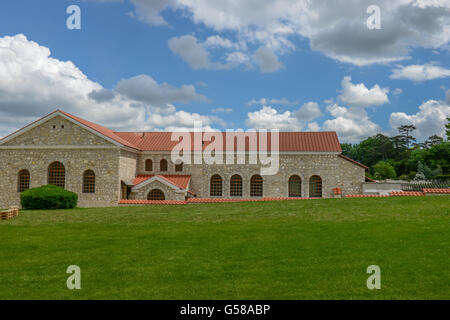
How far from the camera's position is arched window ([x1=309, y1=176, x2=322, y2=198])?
32184 mm

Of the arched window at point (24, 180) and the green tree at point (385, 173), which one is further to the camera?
the green tree at point (385, 173)

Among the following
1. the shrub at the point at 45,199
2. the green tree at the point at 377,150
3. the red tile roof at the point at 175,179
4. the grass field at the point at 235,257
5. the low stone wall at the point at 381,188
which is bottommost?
the grass field at the point at 235,257

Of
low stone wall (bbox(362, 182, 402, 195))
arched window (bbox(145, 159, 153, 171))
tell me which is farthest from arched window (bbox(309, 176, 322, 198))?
arched window (bbox(145, 159, 153, 171))

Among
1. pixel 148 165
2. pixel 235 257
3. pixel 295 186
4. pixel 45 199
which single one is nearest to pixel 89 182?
pixel 45 199

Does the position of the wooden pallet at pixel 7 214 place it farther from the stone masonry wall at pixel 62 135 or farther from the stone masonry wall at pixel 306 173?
the stone masonry wall at pixel 306 173

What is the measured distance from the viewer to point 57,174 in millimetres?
29703

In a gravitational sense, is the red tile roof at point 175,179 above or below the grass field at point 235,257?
above

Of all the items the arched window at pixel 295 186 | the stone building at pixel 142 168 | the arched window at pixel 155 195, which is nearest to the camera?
the stone building at pixel 142 168

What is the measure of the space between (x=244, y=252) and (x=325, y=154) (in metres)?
24.0

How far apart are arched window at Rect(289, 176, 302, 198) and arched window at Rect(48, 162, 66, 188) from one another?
69.0 ft

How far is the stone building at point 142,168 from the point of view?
95.5 ft

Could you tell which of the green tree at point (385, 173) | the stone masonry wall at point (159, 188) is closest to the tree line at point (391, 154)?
the green tree at point (385, 173)

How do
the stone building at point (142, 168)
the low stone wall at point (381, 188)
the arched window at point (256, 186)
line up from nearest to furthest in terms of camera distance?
1. the stone building at point (142, 168)
2. the low stone wall at point (381, 188)
3. the arched window at point (256, 186)
